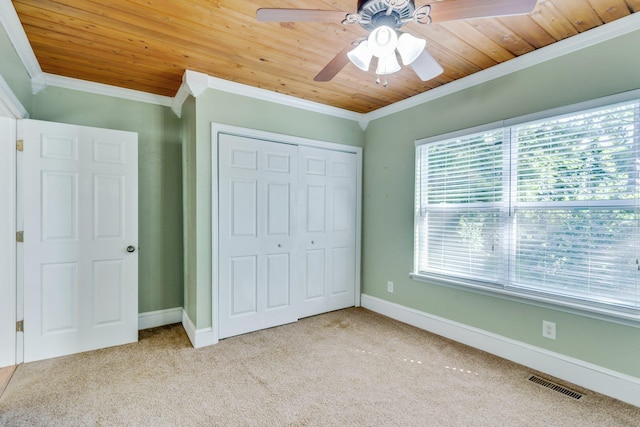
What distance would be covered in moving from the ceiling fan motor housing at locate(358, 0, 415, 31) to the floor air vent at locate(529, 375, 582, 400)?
2521mm

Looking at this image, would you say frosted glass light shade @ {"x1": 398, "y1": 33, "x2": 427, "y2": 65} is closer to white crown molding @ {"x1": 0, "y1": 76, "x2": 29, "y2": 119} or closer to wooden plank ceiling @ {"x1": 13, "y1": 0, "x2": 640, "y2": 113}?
wooden plank ceiling @ {"x1": 13, "y1": 0, "x2": 640, "y2": 113}

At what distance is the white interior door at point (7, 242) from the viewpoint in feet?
7.83

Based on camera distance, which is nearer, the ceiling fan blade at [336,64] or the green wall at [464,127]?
the ceiling fan blade at [336,64]

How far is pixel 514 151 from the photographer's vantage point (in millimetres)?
2559

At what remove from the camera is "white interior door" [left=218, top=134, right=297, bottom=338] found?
300 centimetres

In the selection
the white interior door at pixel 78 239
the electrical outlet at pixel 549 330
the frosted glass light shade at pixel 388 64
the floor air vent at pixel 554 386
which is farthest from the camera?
the white interior door at pixel 78 239

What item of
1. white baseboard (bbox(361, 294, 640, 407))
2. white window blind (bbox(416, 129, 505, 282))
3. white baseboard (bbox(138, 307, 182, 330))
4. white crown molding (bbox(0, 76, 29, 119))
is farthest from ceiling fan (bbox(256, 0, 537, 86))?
white baseboard (bbox(138, 307, 182, 330))

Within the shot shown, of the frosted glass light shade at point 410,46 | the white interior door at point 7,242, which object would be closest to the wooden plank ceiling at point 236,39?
the frosted glass light shade at point 410,46

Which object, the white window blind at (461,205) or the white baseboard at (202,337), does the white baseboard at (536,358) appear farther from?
the white baseboard at (202,337)

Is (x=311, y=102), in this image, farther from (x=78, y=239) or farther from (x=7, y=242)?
(x=7, y=242)

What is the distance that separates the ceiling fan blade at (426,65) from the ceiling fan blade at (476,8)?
12.0 inches

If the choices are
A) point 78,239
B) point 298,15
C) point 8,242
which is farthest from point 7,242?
point 298,15

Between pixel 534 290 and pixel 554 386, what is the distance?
66cm

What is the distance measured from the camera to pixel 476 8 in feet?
4.35
